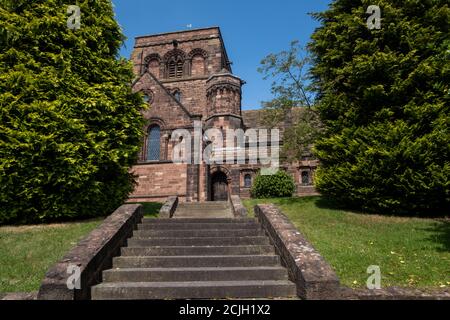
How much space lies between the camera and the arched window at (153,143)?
22016 millimetres

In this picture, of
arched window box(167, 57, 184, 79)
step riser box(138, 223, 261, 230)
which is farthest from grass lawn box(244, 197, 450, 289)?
arched window box(167, 57, 184, 79)

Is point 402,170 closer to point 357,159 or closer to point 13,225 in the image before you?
point 357,159

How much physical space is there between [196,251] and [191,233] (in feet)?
3.40

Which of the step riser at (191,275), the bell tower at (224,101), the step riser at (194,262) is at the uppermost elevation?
the bell tower at (224,101)

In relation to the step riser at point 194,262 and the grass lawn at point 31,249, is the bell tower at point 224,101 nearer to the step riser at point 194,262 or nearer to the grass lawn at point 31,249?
the grass lawn at point 31,249

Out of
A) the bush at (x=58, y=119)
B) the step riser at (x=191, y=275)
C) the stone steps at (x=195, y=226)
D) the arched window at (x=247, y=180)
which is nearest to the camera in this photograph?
the step riser at (x=191, y=275)

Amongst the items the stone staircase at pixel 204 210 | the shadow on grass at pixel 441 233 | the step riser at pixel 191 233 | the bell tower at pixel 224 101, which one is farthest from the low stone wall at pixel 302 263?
the bell tower at pixel 224 101

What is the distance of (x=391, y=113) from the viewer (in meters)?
10.4

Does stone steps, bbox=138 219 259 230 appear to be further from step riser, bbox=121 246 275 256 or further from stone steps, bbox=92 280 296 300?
stone steps, bbox=92 280 296 300

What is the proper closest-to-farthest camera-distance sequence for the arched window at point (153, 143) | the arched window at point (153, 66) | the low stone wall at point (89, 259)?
the low stone wall at point (89, 259) < the arched window at point (153, 143) < the arched window at point (153, 66)

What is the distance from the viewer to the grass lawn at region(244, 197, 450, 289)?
605cm

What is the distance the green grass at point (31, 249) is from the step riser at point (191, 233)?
1859 millimetres
